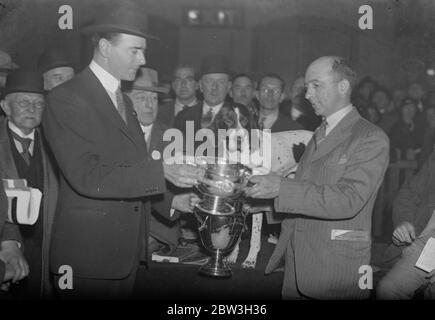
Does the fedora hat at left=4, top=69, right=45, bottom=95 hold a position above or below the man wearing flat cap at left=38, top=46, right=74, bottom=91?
below

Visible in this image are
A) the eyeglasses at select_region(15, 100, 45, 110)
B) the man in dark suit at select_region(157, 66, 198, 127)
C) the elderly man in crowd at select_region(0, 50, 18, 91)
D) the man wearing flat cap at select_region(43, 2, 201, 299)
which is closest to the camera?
the man wearing flat cap at select_region(43, 2, 201, 299)

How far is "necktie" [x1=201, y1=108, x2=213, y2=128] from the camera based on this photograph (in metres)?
3.61

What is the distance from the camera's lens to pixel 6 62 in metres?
3.46

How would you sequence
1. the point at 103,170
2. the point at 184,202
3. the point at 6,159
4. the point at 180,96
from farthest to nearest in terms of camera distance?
the point at 180,96 → the point at 6,159 → the point at 184,202 → the point at 103,170

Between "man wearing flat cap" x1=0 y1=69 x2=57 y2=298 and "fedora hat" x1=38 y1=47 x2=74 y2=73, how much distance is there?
308 millimetres

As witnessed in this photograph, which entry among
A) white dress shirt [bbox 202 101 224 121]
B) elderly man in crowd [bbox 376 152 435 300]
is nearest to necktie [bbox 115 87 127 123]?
white dress shirt [bbox 202 101 224 121]

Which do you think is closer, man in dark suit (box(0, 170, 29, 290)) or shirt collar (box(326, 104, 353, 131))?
man in dark suit (box(0, 170, 29, 290))

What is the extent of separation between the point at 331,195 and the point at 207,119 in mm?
1698

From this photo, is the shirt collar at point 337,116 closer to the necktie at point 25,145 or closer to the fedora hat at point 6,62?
the necktie at point 25,145

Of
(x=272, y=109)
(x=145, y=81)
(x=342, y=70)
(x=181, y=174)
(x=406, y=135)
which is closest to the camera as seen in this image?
(x=181, y=174)

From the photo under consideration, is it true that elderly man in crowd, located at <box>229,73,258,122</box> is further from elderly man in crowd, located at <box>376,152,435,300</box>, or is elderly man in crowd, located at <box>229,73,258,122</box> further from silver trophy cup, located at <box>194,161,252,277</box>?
silver trophy cup, located at <box>194,161,252,277</box>

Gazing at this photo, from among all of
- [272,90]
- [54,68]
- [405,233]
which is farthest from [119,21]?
[272,90]

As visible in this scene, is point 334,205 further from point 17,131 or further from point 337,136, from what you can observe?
point 17,131
